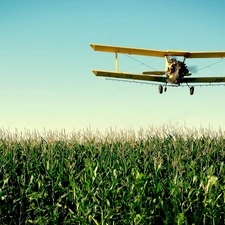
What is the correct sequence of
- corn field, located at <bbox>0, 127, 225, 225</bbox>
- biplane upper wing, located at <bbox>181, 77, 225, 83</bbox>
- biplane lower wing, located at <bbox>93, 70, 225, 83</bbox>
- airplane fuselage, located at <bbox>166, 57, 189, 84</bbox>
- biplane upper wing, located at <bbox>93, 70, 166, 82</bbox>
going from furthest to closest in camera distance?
biplane upper wing, located at <bbox>181, 77, 225, 83</bbox>, airplane fuselage, located at <bbox>166, 57, 189, 84</bbox>, biplane lower wing, located at <bbox>93, 70, 225, 83</bbox>, biplane upper wing, located at <bbox>93, 70, 166, 82</bbox>, corn field, located at <bbox>0, 127, 225, 225</bbox>

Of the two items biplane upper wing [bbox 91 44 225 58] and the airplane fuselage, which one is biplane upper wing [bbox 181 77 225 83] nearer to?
the airplane fuselage

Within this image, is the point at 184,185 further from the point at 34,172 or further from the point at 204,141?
the point at 204,141

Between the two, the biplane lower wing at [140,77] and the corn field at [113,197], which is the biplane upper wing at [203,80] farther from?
the corn field at [113,197]

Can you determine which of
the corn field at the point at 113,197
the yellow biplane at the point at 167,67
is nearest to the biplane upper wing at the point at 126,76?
the yellow biplane at the point at 167,67

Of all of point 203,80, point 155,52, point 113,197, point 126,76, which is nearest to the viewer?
point 113,197

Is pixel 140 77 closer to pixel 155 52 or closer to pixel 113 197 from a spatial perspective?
pixel 155 52

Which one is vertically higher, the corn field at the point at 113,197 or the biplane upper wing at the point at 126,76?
the biplane upper wing at the point at 126,76

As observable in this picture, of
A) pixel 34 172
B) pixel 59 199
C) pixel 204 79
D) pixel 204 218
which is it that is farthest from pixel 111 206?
pixel 204 79

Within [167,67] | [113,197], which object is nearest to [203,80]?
[167,67]

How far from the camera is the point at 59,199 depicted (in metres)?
8.78

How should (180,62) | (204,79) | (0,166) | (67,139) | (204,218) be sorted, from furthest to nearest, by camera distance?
(204,79) → (180,62) → (67,139) → (0,166) → (204,218)

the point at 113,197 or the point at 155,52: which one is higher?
the point at 155,52

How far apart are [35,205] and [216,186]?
169 inches

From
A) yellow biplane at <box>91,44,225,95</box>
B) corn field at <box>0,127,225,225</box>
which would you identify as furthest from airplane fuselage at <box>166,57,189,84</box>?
corn field at <box>0,127,225,225</box>
